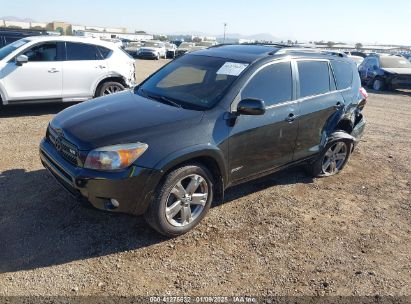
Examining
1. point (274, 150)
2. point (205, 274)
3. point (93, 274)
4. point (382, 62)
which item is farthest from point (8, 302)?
point (382, 62)

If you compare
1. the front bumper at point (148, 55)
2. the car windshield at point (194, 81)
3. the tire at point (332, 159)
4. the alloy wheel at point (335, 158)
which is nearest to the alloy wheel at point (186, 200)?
the car windshield at point (194, 81)

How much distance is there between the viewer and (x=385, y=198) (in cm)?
507

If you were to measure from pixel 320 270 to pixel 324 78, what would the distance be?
8.76ft

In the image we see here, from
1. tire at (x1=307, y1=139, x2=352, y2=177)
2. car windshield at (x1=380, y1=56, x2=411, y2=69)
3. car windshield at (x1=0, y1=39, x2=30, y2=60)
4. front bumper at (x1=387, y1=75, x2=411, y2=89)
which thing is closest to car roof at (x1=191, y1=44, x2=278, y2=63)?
tire at (x1=307, y1=139, x2=352, y2=177)

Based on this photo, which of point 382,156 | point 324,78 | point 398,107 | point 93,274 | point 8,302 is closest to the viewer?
point 8,302

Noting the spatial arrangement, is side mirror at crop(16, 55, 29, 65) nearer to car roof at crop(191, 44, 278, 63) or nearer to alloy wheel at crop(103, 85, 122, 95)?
alloy wheel at crop(103, 85, 122, 95)

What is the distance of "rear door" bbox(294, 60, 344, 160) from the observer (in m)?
4.64

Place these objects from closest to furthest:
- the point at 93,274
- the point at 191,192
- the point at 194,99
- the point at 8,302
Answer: the point at 8,302 < the point at 93,274 < the point at 191,192 < the point at 194,99

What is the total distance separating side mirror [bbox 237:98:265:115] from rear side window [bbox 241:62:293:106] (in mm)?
219

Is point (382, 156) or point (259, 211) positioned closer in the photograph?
point (259, 211)

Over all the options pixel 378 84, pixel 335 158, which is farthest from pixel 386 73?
pixel 335 158

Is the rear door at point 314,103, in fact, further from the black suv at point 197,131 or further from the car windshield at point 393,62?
the car windshield at point 393,62

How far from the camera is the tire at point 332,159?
210 inches

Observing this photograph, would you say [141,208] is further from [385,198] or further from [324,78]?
[385,198]
